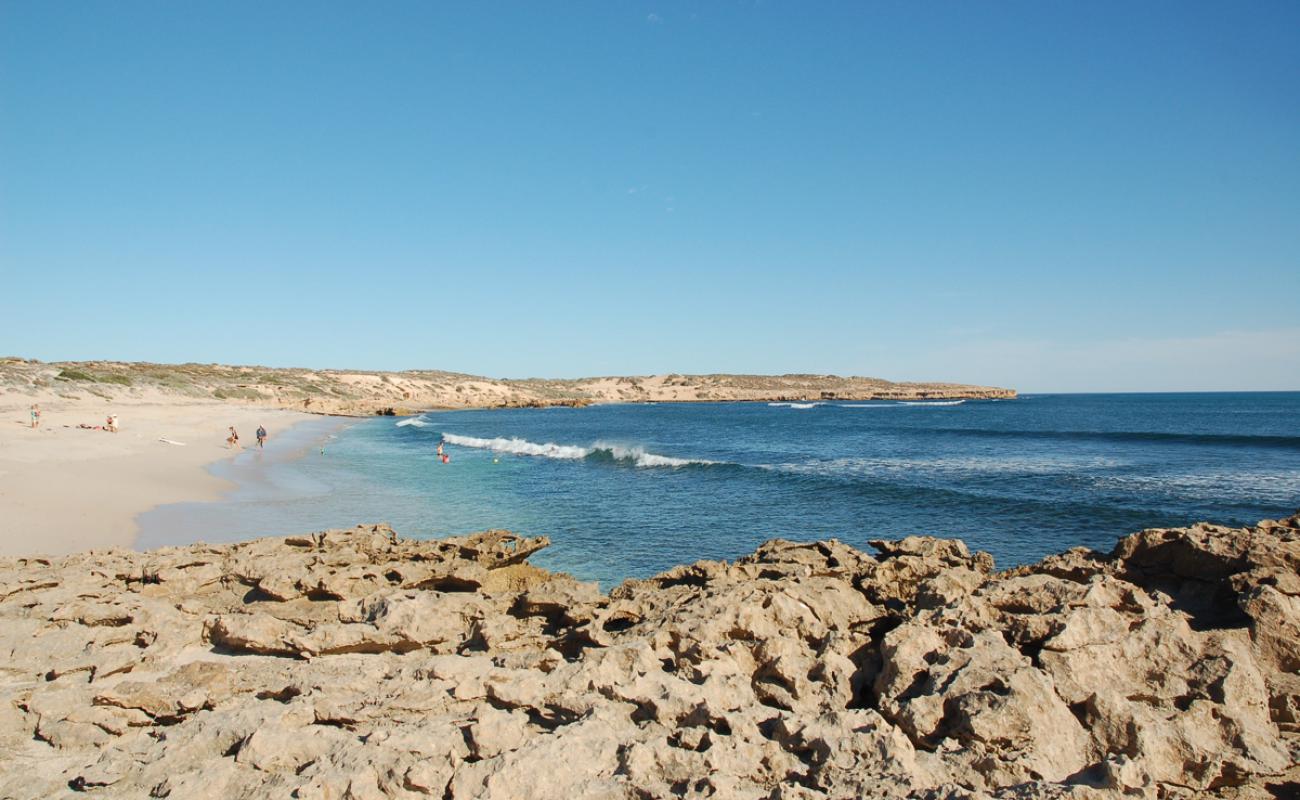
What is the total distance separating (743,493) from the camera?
2447 centimetres

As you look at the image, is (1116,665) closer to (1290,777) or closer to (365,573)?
(1290,777)

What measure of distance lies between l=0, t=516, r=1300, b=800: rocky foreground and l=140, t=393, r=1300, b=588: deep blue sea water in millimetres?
6931

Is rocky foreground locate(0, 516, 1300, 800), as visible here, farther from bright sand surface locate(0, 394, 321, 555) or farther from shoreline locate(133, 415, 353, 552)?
shoreline locate(133, 415, 353, 552)

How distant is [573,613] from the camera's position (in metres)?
6.78

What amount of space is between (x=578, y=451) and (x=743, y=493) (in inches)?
750

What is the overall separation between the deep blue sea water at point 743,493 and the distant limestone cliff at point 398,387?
3175 cm

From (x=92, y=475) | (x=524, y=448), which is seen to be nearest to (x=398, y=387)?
(x=524, y=448)

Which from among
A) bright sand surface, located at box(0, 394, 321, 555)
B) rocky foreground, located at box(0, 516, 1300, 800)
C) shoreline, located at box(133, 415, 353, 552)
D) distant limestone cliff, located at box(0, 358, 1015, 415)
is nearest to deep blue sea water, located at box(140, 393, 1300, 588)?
shoreline, located at box(133, 415, 353, 552)

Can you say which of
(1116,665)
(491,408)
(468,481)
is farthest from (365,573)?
(491,408)

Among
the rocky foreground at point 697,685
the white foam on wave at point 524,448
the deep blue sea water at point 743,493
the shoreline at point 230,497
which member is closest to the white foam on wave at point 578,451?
the white foam on wave at point 524,448

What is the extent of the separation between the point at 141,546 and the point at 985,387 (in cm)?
20147

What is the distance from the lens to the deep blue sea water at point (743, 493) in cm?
1716

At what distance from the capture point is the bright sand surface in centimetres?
1462

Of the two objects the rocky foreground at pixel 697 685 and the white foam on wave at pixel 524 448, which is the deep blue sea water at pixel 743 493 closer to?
the white foam on wave at pixel 524 448
